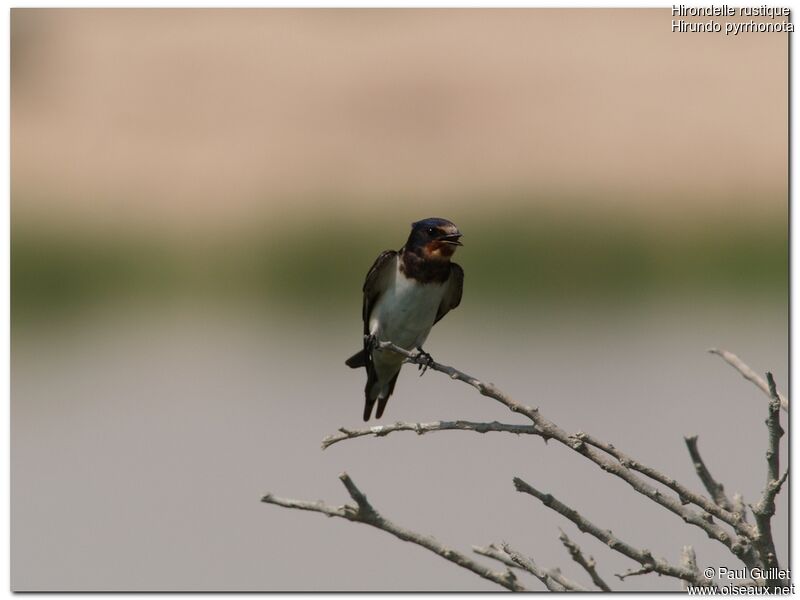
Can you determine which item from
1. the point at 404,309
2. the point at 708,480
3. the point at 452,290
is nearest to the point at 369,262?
the point at 452,290

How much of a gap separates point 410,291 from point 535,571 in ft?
5.56

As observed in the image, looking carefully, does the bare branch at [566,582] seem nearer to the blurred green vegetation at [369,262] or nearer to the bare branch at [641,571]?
the bare branch at [641,571]

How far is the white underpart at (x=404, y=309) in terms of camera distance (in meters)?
3.74

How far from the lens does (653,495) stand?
2.08m

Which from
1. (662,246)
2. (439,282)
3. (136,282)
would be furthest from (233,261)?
(439,282)

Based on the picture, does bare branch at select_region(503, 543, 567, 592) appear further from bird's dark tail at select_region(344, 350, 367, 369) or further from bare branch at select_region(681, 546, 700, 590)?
bird's dark tail at select_region(344, 350, 367, 369)

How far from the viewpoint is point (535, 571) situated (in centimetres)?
211

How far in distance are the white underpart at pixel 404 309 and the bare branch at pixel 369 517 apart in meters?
1.65

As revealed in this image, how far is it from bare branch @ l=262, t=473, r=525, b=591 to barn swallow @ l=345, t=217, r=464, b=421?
160 cm

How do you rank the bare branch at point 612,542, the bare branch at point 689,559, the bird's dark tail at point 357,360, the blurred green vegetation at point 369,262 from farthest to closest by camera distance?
the blurred green vegetation at point 369,262 < the bird's dark tail at point 357,360 < the bare branch at point 689,559 < the bare branch at point 612,542

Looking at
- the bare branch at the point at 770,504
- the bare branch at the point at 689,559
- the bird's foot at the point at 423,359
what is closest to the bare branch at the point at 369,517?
the bare branch at the point at 689,559

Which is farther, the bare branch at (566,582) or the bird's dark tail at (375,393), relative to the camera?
the bird's dark tail at (375,393)

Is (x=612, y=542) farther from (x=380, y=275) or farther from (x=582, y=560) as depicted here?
(x=380, y=275)

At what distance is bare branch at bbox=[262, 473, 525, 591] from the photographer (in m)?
2.07
